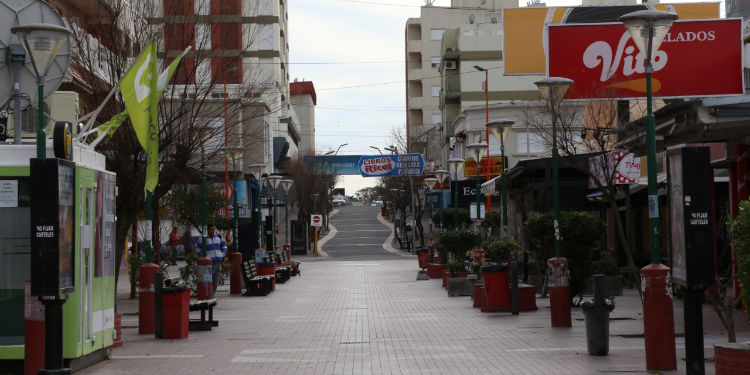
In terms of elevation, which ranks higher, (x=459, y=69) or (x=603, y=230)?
(x=459, y=69)

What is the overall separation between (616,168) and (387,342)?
894 centimetres

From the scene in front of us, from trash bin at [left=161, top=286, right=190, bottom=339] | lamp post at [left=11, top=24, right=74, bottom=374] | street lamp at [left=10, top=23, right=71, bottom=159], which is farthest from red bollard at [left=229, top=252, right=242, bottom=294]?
street lamp at [left=10, top=23, right=71, bottom=159]

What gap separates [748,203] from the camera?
9.77m

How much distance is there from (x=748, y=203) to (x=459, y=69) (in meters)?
77.9

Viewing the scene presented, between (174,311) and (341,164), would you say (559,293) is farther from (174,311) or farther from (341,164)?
(341,164)

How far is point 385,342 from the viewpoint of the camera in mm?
16922

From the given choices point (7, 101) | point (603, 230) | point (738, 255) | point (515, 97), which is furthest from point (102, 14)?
point (515, 97)

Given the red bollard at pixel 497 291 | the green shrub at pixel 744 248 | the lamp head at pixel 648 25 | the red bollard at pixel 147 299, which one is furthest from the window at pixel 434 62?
the green shrub at pixel 744 248

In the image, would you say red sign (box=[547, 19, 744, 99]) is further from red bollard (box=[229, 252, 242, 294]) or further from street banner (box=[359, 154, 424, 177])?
street banner (box=[359, 154, 424, 177])

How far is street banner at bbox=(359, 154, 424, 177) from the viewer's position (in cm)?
6312

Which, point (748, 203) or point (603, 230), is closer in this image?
point (748, 203)

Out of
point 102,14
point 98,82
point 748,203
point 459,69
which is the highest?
point 459,69

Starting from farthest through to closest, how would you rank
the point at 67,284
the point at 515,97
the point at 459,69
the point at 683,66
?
the point at 459,69 < the point at 515,97 < the point at 683,66 < the point at 67,284

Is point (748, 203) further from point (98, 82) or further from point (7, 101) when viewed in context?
point (98, 82)
